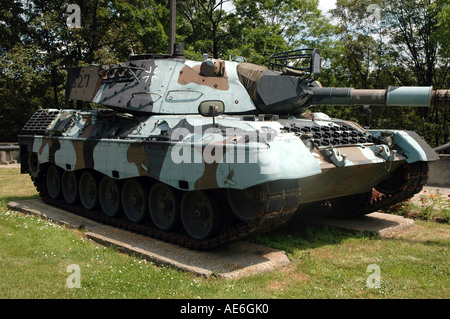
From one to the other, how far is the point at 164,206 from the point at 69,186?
3.96 metres

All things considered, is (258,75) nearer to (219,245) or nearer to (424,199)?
(219,245)

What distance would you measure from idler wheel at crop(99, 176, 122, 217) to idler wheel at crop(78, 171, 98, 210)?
9.2 inches

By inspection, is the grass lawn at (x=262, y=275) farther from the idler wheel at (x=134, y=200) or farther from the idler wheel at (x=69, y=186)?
the idler wheel at (x=69, y=186)

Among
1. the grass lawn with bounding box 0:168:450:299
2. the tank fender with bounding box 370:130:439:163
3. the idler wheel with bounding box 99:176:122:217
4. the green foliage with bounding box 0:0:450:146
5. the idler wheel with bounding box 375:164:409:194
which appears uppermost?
the green foliage with bounding box 0:0:450:146

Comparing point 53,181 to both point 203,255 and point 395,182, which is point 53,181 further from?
point 395,182

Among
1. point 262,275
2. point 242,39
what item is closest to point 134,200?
point 262,275

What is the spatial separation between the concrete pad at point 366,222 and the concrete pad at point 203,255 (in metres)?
2.29

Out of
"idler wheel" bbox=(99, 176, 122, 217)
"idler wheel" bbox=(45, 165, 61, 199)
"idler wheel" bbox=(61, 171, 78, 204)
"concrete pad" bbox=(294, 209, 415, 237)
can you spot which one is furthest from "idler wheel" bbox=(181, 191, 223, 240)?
"idler wheel" bbox=(45, 165, 61, 199)

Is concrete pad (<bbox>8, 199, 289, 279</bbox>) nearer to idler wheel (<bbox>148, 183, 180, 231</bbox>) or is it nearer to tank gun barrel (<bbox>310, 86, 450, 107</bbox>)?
idler wheel (<bbox>148, 183, 180, 231</bbox>)

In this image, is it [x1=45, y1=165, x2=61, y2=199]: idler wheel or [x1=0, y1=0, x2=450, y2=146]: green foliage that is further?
[x1=0, y1=0, x2=450, y2=146]: green foliage

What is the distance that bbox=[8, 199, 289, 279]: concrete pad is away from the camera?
668cm

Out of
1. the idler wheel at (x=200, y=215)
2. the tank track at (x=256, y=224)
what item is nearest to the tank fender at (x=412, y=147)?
the tank track at (x=256, y=224)

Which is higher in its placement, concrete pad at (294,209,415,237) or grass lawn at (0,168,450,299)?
concrete pad at (294,209,415,237)

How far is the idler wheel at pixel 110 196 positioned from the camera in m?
9.86
